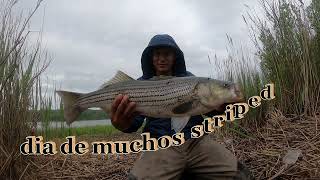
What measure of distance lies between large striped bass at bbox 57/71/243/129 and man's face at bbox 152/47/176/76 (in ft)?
2.66

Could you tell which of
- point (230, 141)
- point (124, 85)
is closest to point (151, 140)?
point (124, 85)

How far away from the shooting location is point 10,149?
4871 millimetres

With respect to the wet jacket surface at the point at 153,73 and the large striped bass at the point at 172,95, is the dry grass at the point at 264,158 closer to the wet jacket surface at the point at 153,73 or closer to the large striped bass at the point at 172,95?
the wet jacket surface at the point at 153,73

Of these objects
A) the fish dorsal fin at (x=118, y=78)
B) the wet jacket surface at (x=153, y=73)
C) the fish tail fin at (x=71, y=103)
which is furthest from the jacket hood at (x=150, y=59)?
the fish tail fin at (x=71, y=103)

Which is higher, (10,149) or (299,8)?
(299,8)

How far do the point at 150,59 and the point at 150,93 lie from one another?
1.43 metres

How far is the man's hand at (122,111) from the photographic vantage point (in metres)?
4.12

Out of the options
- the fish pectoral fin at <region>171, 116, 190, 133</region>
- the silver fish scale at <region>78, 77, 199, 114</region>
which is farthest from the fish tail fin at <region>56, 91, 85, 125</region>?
the fish pectoral fin at <region>171, 116, 190, 133</region>

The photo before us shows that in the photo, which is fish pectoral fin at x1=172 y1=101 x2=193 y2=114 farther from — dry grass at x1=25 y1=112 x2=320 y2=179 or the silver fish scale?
dry grass at x1=25 y1=112 x2=320 y2=179

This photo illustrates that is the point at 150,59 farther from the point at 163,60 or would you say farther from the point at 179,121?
the point at 179,121

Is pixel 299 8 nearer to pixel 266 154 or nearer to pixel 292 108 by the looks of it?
pixel 292 108

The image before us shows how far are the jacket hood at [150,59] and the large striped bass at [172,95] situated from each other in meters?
1.05

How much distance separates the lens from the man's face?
498cm

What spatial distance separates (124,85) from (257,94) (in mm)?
3229
